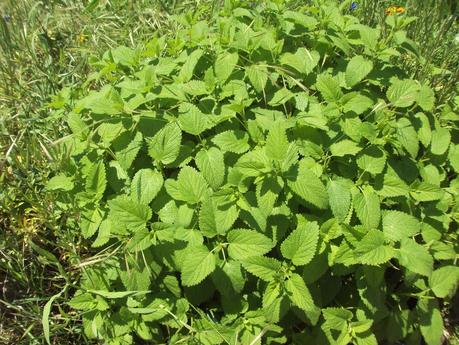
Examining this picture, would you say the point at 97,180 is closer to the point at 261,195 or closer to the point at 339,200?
Answer: the point at 261,195

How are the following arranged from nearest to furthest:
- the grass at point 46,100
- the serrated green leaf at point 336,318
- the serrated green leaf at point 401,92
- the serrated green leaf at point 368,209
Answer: the serrated green leaf at point 368,209
the serrated green leaf at point 336,318
the serrated green leaf at point 401,92
the grass at point 46,100

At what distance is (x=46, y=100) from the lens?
277cm

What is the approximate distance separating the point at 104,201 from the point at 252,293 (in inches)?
27.3

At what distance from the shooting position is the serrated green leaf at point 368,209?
69.7 inches

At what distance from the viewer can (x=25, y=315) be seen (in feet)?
7.09

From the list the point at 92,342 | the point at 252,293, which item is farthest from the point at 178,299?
the point at 92,342

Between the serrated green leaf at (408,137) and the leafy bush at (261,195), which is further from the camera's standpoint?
the serrated green leaf at (408,137)

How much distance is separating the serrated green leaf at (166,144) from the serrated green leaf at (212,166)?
0.29 feet

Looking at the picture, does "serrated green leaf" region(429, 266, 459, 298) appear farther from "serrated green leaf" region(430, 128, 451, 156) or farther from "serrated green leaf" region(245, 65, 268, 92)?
"serrated green leaf" region(245, 65, 268, 92)

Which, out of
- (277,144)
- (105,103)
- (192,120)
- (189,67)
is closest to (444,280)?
(277,144)

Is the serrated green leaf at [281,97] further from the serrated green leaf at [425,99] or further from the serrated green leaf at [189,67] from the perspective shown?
the serrated green leaf at [425,99]

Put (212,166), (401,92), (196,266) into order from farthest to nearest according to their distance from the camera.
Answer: (401,92) < (212,166) < (196,266)

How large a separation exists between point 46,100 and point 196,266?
5.21ft

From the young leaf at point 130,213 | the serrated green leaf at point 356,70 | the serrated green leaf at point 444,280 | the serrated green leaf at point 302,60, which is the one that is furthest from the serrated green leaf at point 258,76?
the serrated green leaf at point 444,280
